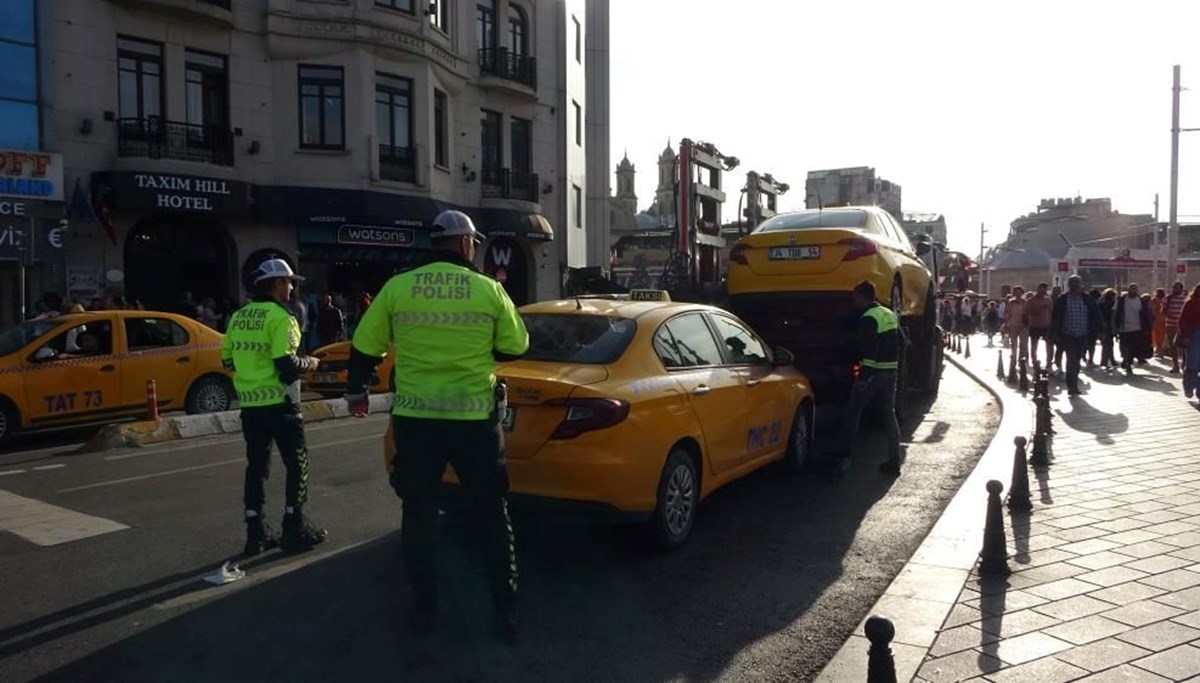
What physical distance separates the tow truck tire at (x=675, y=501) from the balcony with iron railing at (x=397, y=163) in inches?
716

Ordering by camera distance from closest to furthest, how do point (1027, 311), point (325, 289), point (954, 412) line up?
point (954, 412) → point (1027, 311) → point (325, 289)

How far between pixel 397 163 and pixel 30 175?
822 cm

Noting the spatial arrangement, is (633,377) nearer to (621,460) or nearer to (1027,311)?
(621,460)

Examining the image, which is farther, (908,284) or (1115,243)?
(1115,243)

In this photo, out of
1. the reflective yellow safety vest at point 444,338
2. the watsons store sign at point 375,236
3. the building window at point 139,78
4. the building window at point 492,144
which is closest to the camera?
the reflective yellow safety vest at point 444,338


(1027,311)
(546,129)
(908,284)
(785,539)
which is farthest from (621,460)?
(546,129)

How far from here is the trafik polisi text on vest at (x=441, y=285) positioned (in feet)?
13.8

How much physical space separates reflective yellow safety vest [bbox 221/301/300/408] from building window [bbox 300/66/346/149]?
55.9ft

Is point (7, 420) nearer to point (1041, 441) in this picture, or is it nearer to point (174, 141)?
point (1041, 441)

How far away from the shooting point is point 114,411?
1102 cm

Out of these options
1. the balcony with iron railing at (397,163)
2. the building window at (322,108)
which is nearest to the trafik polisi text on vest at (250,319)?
the building window at (322,108)

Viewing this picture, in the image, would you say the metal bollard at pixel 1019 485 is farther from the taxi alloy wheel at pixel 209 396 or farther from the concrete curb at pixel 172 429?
the taxi alloy wheel at pixel 209 396

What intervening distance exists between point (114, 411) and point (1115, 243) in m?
100

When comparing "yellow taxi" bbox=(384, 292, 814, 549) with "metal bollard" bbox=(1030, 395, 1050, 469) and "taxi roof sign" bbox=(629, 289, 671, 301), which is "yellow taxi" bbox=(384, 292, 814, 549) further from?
"metal bollard" bbox=(1030, 395, 1050, 469)
